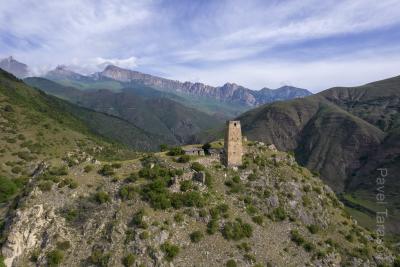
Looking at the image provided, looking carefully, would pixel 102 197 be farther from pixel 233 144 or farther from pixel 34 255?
pixel 233 144

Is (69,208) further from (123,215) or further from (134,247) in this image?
(134,247)

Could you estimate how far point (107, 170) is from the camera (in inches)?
2334

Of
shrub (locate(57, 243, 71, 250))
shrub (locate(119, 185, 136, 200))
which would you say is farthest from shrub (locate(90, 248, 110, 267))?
shrub (locate(119, 185, 136, 200))

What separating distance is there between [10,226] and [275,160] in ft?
151

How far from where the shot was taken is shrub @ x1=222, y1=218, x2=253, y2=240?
53.3 meters

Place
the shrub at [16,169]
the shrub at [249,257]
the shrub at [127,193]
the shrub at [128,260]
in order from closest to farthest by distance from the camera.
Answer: the shrub at [128,260]
the shrub at [249,257]
the shrub at [127,193]
the shrub at [16,169]

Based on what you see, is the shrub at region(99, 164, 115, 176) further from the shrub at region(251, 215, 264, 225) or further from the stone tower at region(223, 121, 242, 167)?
the shrub at region(251, 215, 264, 225)

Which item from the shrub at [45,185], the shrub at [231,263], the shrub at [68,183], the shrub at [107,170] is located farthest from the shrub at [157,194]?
the shrub at [45,185]

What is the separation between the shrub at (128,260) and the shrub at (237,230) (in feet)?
44.2

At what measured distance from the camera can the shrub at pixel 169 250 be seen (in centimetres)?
4847

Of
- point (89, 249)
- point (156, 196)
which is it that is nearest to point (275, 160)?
point (156, 196)

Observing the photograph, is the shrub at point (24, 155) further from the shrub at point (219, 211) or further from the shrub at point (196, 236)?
the shrub at point (196, 236)

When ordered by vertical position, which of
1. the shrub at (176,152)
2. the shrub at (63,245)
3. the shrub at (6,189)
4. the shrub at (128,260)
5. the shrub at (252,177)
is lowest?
the shrub at (6,189)

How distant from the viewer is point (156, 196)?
54250 mm
